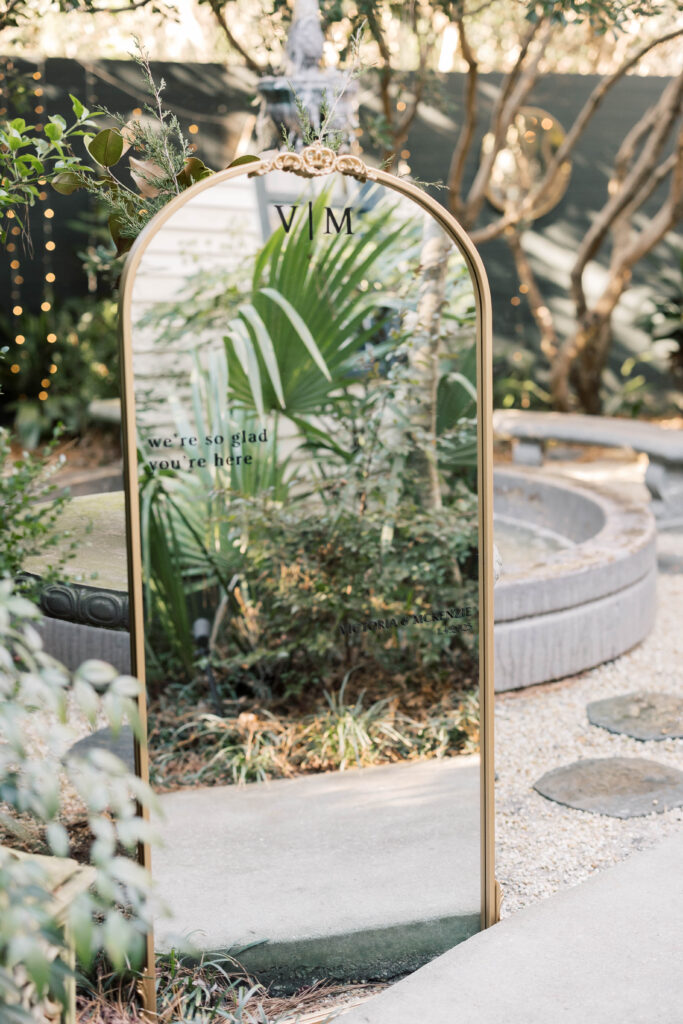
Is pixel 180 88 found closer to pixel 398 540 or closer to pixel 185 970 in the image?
pixel 398 540

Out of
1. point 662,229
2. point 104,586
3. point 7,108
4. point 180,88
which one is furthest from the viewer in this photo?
point 662,229

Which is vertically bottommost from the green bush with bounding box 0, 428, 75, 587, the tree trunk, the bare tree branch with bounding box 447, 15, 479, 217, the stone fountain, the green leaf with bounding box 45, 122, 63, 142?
the green bush with bounding box 0, 428, 75, 587

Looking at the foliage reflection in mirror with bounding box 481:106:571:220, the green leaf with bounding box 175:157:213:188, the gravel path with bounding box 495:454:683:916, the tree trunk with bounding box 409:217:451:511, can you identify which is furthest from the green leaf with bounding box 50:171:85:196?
the foliage reflection in mirror with bounding box 481:106:571:220

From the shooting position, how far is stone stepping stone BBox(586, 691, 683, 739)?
341cm

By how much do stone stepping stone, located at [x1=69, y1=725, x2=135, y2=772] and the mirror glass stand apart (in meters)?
0.33

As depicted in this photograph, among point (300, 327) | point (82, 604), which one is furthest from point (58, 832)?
point (300, 327)

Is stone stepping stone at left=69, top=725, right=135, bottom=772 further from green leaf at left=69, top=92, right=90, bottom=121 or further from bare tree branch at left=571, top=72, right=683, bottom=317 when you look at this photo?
bare tree branch at left=571, top=72, right=683, bottom=317

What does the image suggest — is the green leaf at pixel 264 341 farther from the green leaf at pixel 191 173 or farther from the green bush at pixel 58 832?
the green bush at pixel 58 832

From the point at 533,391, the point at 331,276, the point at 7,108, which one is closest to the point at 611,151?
the point at 533,391

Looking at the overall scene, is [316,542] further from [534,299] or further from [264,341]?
[534,299]

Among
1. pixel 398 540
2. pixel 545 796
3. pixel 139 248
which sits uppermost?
pixel 139 248

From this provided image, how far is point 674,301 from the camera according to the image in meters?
9.37

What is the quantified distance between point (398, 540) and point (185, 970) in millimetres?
1566

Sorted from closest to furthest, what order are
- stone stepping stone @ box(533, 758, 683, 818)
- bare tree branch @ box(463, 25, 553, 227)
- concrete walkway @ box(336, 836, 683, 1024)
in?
1. concrete walkway @ box(336, 836, 683, 1024)
2. stone stepping stone @ box(533, 758, 683, 818)
3. bare tree branch @ box(463, 25, 553, 227)
